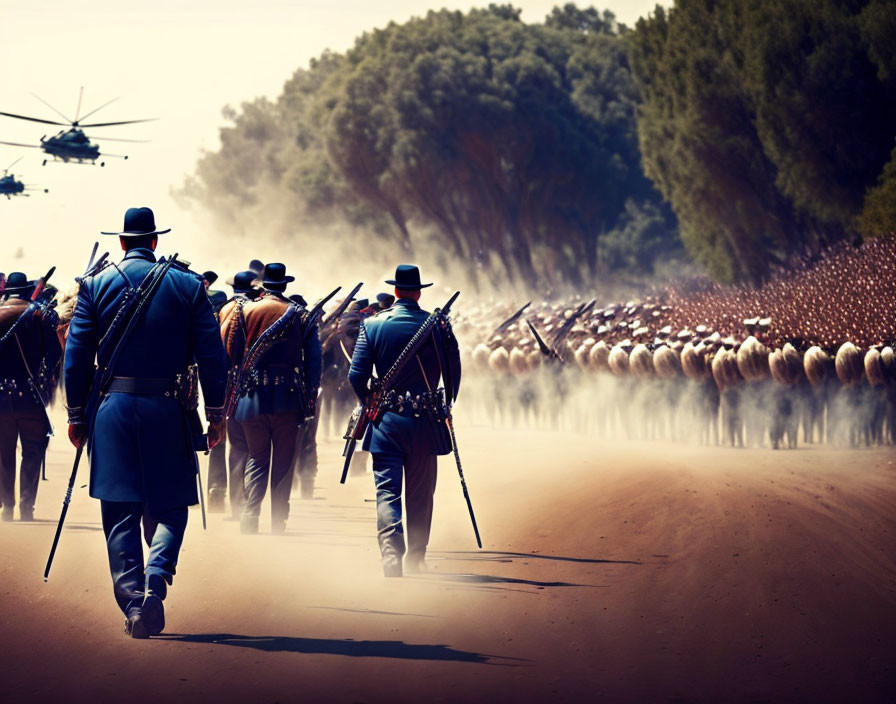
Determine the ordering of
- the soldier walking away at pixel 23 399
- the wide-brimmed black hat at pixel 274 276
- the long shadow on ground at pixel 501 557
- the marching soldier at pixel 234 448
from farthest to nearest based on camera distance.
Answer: the soldier walking away at pixel 23 399 → the marching soldier at pixel 234 448 → the wide-brimmed black hat at pixel 274 276 → the long shadow on ground at pixel 501 557

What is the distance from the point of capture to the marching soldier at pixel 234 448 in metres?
12.6

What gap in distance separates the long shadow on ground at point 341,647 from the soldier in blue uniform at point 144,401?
0.41 metres

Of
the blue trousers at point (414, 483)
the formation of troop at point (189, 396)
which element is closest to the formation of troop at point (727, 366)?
the formation of troop at point (189, 396)

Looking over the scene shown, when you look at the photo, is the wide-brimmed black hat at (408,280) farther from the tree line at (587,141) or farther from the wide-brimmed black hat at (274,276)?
the tree line at (587,141)

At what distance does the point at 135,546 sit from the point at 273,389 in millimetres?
A: 4454

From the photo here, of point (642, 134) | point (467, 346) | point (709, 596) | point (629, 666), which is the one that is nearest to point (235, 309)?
point (709, 596)

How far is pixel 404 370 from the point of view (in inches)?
404

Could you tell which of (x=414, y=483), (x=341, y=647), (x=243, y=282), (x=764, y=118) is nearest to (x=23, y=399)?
(x=243, y=282)

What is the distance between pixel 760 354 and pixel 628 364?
303 centimetres

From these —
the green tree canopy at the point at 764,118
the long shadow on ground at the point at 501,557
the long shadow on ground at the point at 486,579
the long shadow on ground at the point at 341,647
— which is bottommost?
the long shadow on ground at the point at 501,557

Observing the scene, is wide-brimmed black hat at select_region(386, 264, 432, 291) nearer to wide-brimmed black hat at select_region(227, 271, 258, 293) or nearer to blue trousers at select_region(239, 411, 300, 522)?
blue trousers at select_region(239, 411, 300, 522)

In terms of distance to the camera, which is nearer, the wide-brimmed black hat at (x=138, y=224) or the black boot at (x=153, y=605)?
the black boot at (x=153, y=605)

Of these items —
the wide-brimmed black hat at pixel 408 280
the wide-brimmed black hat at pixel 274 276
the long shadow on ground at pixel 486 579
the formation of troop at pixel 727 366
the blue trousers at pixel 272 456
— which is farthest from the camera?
the formation of troop at pixel 727 366

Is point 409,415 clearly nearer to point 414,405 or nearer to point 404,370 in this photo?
point 414,405
